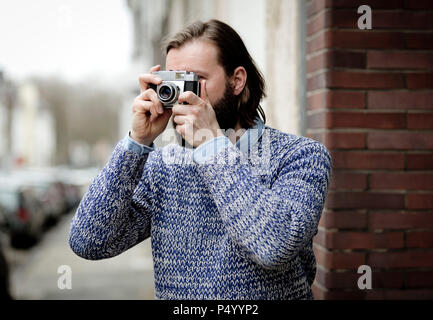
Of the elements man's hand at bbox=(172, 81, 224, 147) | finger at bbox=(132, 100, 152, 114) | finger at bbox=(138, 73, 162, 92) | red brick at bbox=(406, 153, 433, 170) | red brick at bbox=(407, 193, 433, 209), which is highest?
finger at bbox=(138, 73, 162, 92)

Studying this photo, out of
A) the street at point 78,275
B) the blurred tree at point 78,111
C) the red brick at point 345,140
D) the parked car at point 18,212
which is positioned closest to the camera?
the red brick at point 345,140

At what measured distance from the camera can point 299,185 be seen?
159 centimetres

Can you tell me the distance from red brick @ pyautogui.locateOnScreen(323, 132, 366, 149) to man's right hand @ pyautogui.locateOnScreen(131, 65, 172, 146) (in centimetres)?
99

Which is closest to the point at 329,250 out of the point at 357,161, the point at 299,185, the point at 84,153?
the point at 357,161

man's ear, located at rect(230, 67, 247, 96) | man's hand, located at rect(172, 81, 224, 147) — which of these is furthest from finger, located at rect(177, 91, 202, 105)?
man's ear, located at rect(230, 67, 247, 96)

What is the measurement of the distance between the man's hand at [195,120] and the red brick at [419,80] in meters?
1.31

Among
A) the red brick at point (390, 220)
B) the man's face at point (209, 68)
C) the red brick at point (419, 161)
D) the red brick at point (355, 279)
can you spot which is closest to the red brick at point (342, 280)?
the red brick at point (355, 279)

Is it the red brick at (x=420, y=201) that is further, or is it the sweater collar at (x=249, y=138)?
the red brick at (x=420, y=201)

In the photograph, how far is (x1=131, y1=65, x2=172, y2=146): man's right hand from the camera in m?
1.74

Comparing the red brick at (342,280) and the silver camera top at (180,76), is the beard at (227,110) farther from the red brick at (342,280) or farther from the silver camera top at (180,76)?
the red brick at (342,280)

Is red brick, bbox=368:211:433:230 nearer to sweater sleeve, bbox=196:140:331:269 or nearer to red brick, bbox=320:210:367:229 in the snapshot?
red brick, bbox=320:210:367:229

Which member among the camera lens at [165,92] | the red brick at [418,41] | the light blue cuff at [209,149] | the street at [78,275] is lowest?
the street at [78,275]

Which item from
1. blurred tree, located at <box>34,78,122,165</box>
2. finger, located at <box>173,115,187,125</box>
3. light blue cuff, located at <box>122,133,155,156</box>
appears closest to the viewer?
finger, located at <box>173,115,187,125</box>

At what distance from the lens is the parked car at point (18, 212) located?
1091 centimetres
